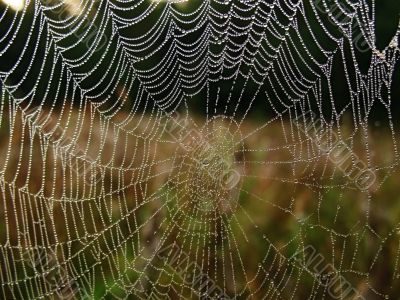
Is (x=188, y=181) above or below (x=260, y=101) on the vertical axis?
below

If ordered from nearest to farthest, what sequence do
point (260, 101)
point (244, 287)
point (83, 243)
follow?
point (83, 243) → point (244, 287) → point (260, 101)

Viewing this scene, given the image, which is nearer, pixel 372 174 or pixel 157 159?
pixel 372 174

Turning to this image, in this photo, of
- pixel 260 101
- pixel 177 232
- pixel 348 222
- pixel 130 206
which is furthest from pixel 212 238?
pixel 260 101

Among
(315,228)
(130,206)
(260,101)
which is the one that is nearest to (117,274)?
(130,206)

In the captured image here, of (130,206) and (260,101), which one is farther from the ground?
(260,101)

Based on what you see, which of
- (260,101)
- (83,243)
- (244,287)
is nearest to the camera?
(83,243)

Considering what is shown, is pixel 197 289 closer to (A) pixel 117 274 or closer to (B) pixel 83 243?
(A) pixel 117 274

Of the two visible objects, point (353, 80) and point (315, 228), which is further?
point (353, 80)

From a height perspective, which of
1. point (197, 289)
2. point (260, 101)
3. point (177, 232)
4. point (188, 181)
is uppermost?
point (260, 101)

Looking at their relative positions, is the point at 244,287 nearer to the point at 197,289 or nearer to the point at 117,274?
the point at 197,289
